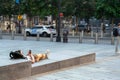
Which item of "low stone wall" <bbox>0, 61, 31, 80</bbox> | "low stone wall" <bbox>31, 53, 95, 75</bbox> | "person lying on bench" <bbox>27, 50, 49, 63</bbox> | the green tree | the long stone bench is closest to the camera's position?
"low stone wall" <bbox>0, 61, 31, 80</bbox>

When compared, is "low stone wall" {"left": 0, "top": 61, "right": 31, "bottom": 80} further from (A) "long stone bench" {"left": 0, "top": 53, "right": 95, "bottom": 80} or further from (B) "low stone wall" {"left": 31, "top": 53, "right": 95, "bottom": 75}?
(B) "low stone wall" {"left": 31, "top": 53, "right": 95, "bottom": 75}

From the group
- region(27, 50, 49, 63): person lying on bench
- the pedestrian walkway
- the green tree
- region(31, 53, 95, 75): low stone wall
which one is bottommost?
the pedestrian walkway

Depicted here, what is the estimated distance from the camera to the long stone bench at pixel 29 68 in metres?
9.76

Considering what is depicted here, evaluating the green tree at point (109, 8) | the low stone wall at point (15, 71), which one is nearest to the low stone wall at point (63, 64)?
the low stone wall at point (15, 71)

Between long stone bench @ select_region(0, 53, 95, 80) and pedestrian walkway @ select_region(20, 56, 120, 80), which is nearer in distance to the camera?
long stone bench @ select_region(0, 53, 95, 80)

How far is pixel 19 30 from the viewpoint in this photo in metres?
49.1

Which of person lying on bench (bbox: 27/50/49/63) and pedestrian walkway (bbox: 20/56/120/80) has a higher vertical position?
person lying on bench (bbox: 27/50/49/63)

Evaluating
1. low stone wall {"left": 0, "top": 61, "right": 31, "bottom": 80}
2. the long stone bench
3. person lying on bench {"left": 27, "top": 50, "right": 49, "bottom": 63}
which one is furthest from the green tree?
low stone wall {"left": 0, "top": 61, "right": 31, "bottom": 80}

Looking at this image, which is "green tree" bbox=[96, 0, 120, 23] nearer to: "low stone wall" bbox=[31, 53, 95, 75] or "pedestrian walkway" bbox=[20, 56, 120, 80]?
"low stone wall" bbox=[31, 53, 95, 75]

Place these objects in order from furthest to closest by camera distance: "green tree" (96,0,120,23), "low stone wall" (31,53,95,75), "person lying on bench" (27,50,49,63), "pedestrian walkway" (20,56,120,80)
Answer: "green tree" (96,0,120,23)
"person lying on bench" (27,50,49,63)
"low stone wall" (31,53,95,75)
"pedestrian walkway" (20,56,120,80)

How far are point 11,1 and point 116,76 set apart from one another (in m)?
40.4

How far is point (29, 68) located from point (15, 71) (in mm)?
697

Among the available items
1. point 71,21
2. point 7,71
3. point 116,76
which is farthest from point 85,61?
point 71,21

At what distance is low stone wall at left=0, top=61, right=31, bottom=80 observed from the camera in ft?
31.6
